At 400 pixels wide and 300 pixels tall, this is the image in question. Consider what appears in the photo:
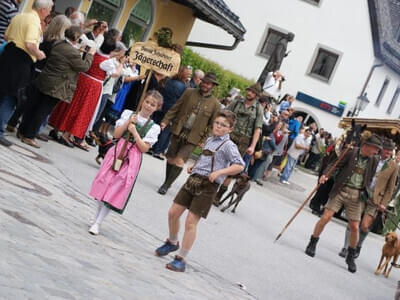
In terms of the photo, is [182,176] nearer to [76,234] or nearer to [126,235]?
[126,235]

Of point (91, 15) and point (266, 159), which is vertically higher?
point (91, 15)

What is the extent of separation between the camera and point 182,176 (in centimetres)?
1794

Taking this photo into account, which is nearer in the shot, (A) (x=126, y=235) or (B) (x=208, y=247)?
(A) (x=126, y=235)

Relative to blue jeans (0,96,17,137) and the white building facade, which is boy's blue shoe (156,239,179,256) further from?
the white building facade

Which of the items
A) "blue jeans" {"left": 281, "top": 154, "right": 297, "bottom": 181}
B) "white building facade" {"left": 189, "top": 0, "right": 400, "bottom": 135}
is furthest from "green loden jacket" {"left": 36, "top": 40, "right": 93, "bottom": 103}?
"white building facade" {"left": 189, "top": 0, "right": 400, "bottom": 135}

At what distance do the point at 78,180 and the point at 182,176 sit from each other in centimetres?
643

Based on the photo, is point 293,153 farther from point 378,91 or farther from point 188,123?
point 378,91

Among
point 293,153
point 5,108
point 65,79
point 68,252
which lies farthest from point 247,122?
point 293,153

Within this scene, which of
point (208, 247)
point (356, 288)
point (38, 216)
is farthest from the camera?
point (356, 288)

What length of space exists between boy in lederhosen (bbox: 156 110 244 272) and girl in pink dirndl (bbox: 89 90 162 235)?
53 cm

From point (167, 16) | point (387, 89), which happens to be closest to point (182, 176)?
point (167, 16)

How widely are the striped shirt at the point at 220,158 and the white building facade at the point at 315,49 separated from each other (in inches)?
1388

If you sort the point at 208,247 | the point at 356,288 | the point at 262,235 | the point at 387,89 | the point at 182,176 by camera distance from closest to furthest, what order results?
the point at 208,247
the point at 356,288
the point at 262,235
the point at 182,176
the point at 387,89

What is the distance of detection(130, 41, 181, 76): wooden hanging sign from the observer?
35.4 ft
